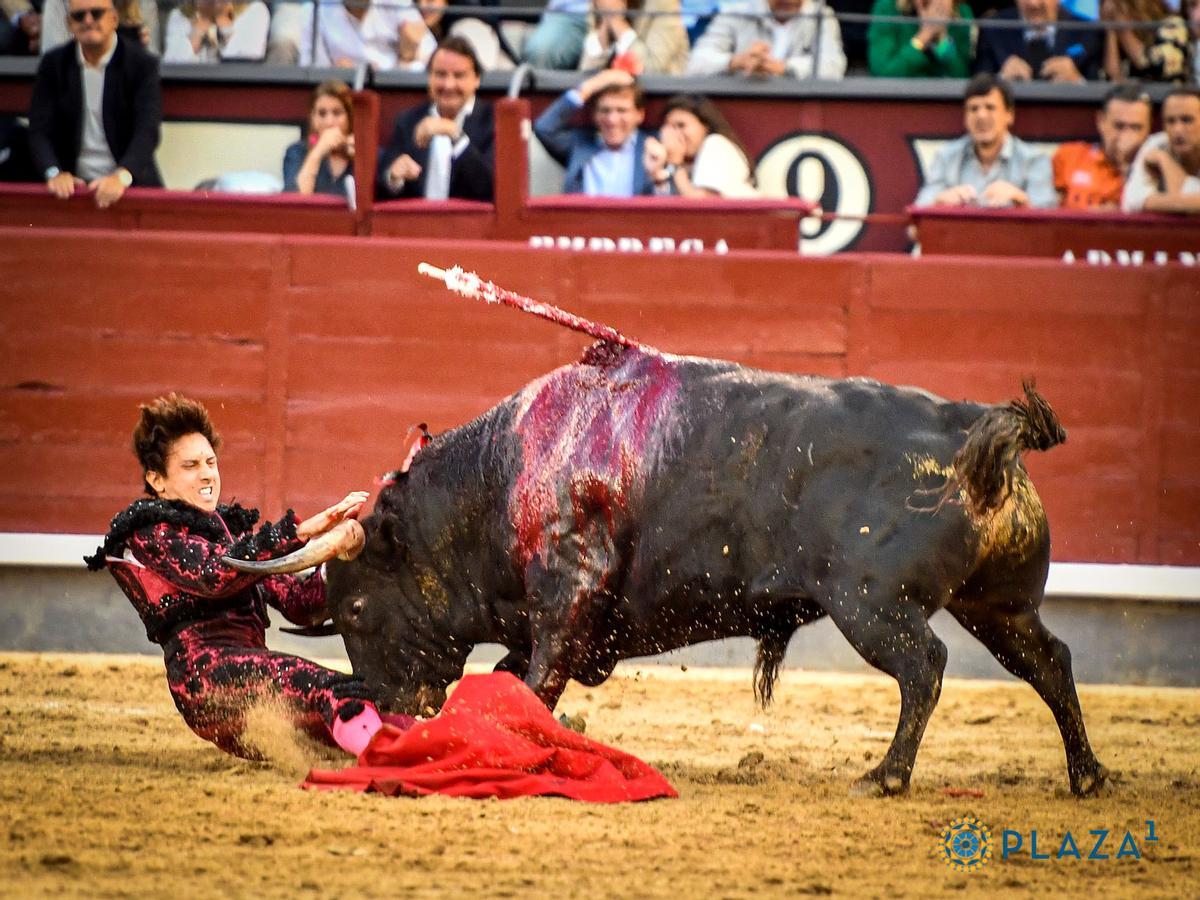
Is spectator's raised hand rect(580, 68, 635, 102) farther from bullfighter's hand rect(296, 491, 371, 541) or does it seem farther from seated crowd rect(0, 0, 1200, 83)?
bullfighter's hand rect(296, 491, 371, 541)

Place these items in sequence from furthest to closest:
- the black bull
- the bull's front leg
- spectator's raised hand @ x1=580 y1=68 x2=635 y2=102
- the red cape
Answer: spectator's raised hand @ x1=580 y1=68 x2=635 y2=102 < the bull's front leg < the black bull < the red cape

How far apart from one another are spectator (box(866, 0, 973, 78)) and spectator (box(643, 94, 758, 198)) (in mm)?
921

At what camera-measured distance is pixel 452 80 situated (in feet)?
24.8

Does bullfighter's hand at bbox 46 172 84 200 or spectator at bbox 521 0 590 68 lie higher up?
spectator at bbox 521 0 590 68

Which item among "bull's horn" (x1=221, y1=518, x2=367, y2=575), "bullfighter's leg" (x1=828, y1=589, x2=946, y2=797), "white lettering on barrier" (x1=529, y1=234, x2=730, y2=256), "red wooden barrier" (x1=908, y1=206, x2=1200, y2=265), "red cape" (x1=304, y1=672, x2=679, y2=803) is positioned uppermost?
"red wooden barrier" (x1=908, y1=206, x2=1200, y2=265)

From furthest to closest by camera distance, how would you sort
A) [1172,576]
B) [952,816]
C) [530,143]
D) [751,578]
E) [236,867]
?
[530,143] → [1172,576] → [751,578] → [952,816] → [236,867]

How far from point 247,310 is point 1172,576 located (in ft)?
11.6

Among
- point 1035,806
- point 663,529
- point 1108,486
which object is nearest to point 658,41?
point 1108,486

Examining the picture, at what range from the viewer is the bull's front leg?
4797 mm

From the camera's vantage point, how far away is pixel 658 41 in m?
8.20

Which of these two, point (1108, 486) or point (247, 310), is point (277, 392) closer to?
point (247, 310)

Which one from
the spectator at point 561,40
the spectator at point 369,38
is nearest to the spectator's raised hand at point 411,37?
the spectator at point 369,38

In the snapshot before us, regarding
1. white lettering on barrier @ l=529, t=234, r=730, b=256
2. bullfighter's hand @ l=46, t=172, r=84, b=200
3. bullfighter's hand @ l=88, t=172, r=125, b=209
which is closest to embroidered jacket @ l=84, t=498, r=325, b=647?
white lettering on barrier @ l=529, t=234, r=730, b=256

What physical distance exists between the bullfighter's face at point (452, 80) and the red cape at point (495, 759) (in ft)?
Result: 11.7
